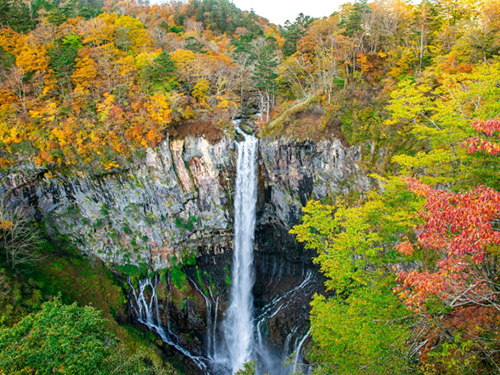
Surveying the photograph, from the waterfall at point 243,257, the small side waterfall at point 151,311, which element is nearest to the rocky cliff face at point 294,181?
the waterfall at point 243,257

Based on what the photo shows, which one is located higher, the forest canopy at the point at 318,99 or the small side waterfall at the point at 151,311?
the forest canopy at the point at 318,99

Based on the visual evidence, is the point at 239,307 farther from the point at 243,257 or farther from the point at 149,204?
the point at 149,204

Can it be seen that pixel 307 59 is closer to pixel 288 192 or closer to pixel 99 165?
pixel 288 192

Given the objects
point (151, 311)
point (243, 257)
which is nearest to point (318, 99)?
point (243, 257)

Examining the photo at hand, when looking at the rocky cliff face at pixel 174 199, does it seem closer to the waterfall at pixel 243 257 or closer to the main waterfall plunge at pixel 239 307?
the waterfall at pixel 243 257

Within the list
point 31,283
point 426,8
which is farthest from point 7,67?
point 426,8

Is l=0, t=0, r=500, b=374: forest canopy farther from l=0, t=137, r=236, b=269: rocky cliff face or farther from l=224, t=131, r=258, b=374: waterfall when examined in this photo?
l=224, t=131, r=258, b=374: waterfall
